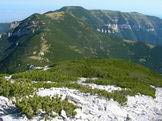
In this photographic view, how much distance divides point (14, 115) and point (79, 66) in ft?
86.1

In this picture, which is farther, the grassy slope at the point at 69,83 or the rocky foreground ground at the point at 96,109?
the rocky foreground ground at the point at 96,109

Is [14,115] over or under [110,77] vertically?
over

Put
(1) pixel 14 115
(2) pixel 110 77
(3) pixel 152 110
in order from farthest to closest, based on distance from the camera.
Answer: (2) pixel 110 77, (3) pixel 152 110, (1) pixel 14 115

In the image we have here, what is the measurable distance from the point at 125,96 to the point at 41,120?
11589 mm

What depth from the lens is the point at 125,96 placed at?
1318 inches

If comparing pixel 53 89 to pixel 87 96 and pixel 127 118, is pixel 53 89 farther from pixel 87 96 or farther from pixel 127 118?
pixel 127 118

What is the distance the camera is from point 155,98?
124 ft

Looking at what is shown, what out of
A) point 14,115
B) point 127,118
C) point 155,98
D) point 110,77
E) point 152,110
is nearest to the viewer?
point 14,115

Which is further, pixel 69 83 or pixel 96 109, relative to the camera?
pixel 69 83

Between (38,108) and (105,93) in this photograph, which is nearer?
(38,108)

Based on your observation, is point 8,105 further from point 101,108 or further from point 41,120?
point 101,108

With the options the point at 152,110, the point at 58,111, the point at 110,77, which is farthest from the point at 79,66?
the point at 58,111

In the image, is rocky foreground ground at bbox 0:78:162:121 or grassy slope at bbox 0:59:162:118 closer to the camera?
grassy slope at bbox 0:59:162:118

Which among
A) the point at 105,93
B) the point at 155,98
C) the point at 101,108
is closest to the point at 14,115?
the point at 101,108
